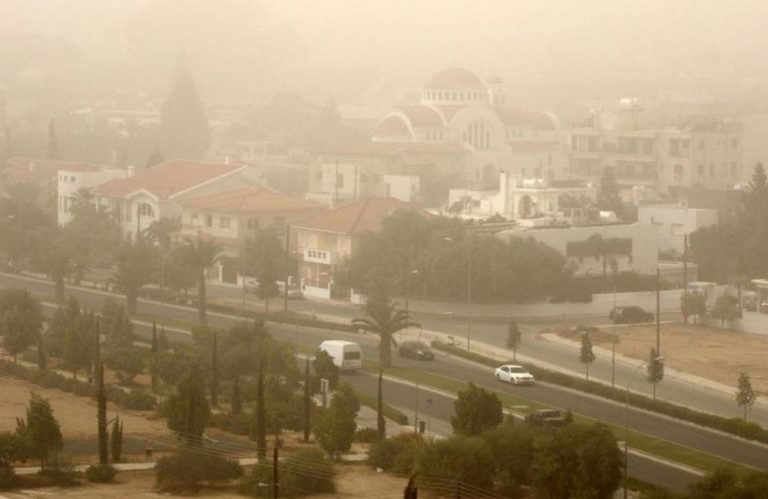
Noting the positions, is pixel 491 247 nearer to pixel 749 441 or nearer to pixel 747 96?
pixel 749 441

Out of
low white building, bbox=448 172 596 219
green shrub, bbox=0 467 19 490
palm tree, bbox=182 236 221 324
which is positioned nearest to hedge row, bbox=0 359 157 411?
green shrub, bbox=0 467 19 490

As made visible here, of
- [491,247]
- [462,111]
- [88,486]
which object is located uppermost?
[462,111]

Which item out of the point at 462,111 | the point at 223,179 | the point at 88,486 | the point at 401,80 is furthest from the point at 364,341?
the point at 401,80

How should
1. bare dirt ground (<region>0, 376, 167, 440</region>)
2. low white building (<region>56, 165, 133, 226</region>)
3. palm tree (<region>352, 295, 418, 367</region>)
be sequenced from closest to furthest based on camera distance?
bare dirt ground (<region>0, 376, 167, 440</region>) → palm tree (<region>352, 295, 418, 367</region>) → low white building (<region>56, 165, 133, 226</region>)

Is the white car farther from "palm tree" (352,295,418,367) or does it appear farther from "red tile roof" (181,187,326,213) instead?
"red tile roof" (181,187,326,213)

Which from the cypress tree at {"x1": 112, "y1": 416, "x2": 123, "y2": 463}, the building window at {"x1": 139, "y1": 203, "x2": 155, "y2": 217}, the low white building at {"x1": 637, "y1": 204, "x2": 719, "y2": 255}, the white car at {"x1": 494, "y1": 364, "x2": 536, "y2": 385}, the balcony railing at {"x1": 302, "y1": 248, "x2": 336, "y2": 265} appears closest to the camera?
the cypress tree at {"x1": 112, "y1": 416, "x2": 123, "y2": 463}

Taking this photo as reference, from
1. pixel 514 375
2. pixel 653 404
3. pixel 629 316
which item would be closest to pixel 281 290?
pixel 629 316
